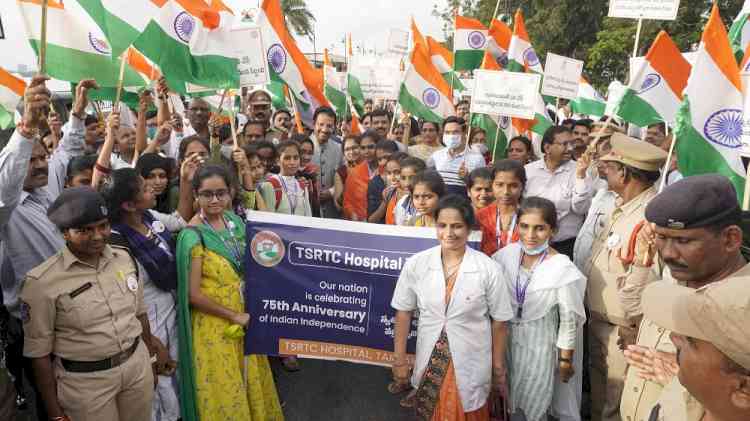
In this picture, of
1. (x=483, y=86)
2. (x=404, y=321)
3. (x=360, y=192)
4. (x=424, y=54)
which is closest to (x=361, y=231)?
(x=404, y=321)

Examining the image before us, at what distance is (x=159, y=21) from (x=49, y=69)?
952 mm

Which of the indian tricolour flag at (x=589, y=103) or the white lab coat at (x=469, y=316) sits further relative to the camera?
the indian tricolour flag at (x=589, y=103)

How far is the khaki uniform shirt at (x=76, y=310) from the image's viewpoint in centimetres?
224

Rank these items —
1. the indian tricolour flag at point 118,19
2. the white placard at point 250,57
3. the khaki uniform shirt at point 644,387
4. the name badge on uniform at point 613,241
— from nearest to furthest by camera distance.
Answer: the khaki uniform shirt at point 644,387 < the name badge on uniform at point 613,241 < the indian tricolour flag at point 118,19 < the white placard at point 250,57

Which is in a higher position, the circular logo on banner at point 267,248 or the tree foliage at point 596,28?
the tree foliage at point 596,28

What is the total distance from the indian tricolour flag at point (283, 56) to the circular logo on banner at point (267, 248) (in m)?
3.36

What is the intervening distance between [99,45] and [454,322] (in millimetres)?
3782

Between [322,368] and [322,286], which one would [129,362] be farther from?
[322,368]

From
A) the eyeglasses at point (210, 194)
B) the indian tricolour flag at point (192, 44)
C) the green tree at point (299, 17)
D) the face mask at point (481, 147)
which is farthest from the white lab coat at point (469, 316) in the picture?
the green tree at point (299, 17)

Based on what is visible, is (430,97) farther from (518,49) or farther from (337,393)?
(337,393)

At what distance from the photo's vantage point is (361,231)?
3.29 metres

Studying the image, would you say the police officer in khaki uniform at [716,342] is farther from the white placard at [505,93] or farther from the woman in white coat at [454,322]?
the white placard at [505,93]

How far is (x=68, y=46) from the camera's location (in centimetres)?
404

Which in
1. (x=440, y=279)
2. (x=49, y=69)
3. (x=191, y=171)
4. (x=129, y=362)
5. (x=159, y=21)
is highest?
(x=159, y=21)
